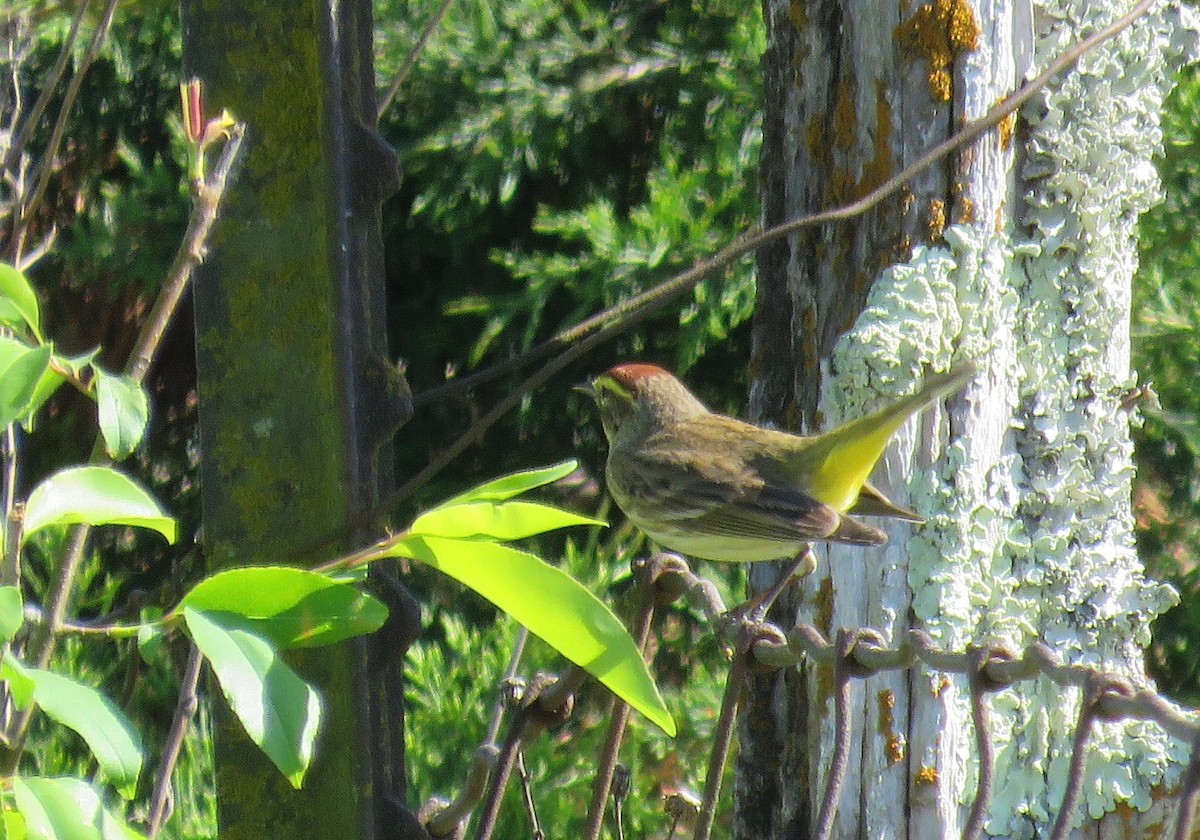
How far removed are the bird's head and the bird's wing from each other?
3.4 inches

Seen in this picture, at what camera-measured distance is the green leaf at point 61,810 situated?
1.01 m

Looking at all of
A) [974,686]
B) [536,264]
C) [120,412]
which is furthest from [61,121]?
[536,264]

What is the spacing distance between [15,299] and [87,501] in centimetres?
19

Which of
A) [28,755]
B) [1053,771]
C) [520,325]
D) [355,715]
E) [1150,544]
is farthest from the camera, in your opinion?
[520,325]

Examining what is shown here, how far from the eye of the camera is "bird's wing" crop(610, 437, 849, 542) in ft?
9.98

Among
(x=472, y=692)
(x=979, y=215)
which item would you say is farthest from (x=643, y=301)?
(x=472, y=692)

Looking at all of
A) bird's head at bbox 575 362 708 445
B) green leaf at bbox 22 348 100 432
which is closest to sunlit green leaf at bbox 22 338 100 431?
green leaf at bbox 22 348 100 432

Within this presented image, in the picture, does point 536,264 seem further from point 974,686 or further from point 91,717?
point 91,717

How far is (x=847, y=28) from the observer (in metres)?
2.37

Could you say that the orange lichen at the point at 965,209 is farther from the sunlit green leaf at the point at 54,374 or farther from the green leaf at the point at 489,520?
the sunlit green leaf at the point at 54,374

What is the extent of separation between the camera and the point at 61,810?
1030 mm

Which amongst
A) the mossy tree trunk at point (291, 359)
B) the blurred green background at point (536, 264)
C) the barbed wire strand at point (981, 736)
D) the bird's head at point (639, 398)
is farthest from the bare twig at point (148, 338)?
the blurred green background at point (536, 264)

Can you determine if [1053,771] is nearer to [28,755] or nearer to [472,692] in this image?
[472,692]

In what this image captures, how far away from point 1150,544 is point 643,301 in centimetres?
289
